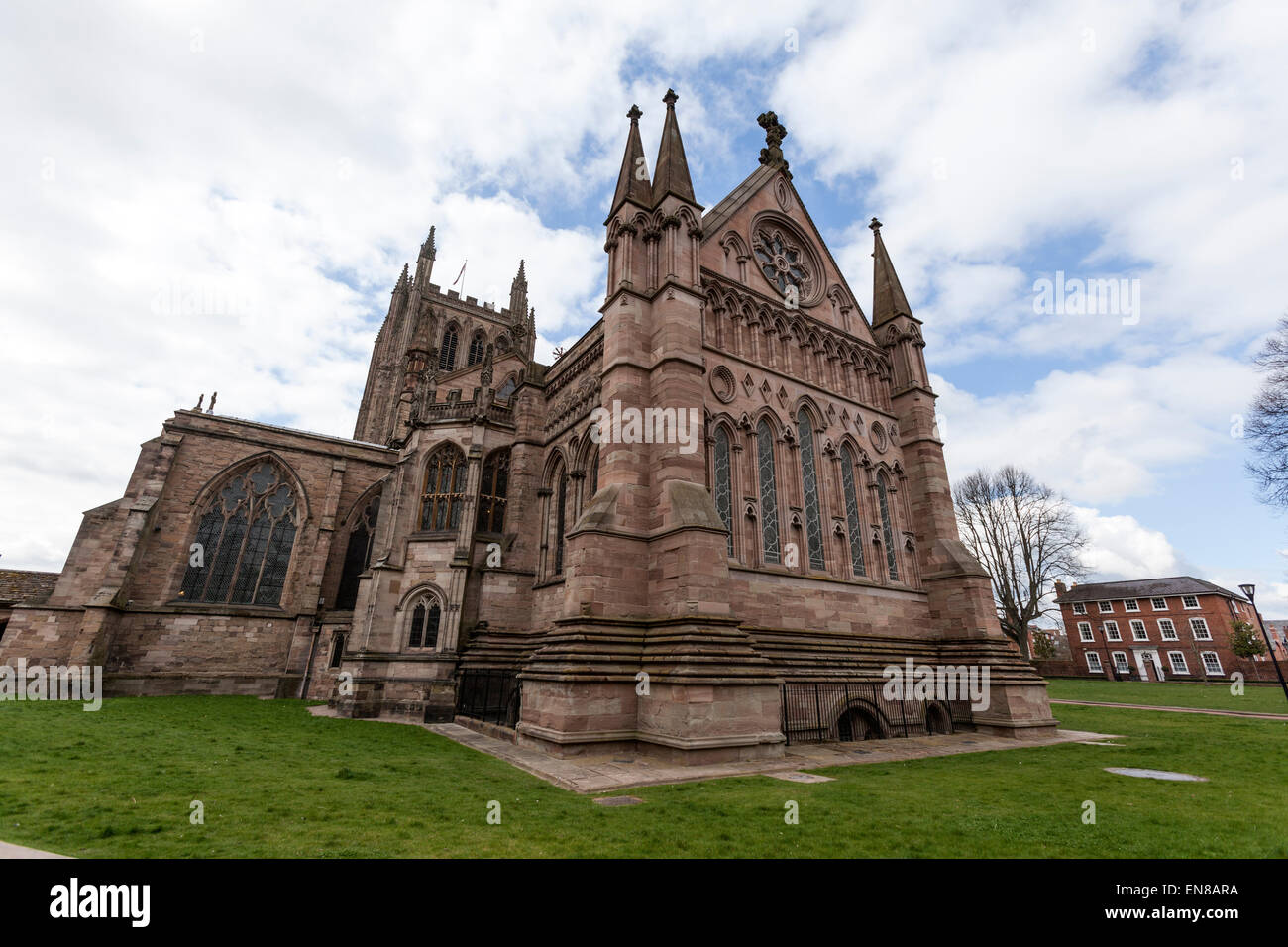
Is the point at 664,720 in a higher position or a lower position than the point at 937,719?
higher

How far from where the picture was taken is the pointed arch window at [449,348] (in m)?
45.2

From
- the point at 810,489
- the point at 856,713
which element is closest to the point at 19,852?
the point at 856,713

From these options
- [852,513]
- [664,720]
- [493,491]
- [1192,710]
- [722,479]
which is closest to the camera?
[664,720]

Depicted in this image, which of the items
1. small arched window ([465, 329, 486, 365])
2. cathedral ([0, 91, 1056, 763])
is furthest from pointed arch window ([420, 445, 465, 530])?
small arched window ([465, 329, 486, 365])

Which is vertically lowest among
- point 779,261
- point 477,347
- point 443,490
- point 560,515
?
point 560,515

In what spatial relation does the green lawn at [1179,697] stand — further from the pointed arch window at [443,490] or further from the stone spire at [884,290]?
the pointed arch window at [443,490]

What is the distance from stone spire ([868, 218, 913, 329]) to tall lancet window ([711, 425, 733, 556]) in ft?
32.7

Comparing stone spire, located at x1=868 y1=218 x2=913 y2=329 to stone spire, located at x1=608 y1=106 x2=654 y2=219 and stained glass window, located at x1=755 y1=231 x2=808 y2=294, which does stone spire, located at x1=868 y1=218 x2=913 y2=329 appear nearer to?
stained glass window, located at x1=755 y1=231 x2=808 y2=294

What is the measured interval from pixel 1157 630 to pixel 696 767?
5648 centimetres

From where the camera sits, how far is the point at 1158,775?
8328 mm

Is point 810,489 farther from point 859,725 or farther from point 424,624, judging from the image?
point 424,624

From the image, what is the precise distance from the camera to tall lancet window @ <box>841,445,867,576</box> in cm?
1622
